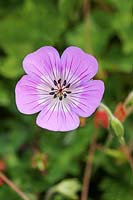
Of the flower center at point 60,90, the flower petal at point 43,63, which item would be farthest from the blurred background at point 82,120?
the flower petal at point 43,63

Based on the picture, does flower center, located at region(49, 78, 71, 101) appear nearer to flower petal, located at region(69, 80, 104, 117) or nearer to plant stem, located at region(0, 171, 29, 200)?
flower petal, located at region(69, 80, 104, 117)

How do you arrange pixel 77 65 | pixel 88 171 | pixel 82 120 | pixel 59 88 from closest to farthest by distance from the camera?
pixel 77 65 < pixel 59 88 < pixel 82 120 < pixel 88 171

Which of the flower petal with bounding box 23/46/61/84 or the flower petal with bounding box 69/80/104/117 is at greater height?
the flower petal with bounding box 23/46/61/84

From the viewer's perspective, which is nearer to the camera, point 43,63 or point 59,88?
point 43,63

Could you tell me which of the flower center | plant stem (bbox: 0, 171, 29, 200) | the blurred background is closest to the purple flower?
the flower center

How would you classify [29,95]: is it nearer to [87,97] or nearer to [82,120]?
[87,97]

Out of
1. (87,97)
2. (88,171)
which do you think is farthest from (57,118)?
(88,171)

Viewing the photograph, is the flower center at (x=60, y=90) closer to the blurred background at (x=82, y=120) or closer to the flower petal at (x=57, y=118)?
the flower petal at (x=57, y=118)
